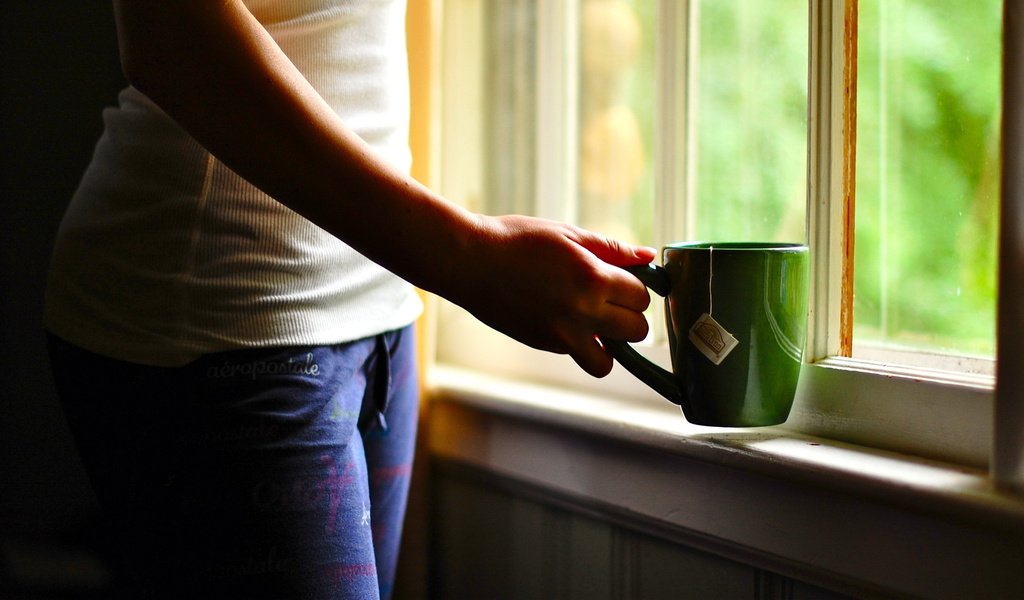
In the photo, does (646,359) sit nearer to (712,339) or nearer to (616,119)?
(712,339)

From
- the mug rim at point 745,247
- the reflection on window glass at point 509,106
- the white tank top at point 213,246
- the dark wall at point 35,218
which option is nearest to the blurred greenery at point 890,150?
the mug rim at point 745,247

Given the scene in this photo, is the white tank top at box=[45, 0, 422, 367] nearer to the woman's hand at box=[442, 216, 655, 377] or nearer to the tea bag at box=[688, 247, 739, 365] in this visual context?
the woman's hand at box=[442, 216, 655, 377]

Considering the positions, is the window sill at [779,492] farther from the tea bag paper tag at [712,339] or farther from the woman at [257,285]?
the woman at [257,285]

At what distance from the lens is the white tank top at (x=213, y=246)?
650 millimetres

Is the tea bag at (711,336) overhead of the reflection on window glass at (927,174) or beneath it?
beneath

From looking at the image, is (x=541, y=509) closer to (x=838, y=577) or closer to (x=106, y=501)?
(x=838, y=577)

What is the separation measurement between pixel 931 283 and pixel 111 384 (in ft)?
2.80

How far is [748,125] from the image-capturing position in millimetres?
1067

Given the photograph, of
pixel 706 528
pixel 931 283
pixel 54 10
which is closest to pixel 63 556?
pixel 54 10

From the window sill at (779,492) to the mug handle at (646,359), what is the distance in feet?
0.27

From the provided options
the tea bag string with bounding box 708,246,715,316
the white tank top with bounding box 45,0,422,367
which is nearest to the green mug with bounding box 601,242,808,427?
the tea bag string with bounding box 708,246,715,316

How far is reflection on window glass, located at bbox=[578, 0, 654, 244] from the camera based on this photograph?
1260 mm

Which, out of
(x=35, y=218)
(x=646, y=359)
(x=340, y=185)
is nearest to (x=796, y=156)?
(x=646, y=359)

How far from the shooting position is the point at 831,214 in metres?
0.82
